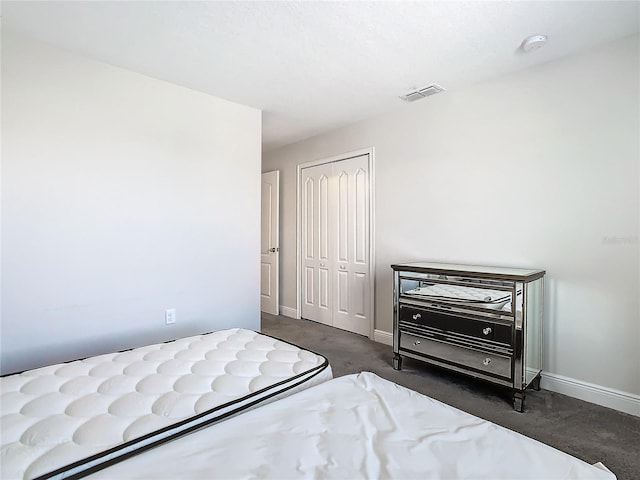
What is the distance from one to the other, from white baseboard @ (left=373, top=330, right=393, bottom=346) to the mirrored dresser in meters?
0.68

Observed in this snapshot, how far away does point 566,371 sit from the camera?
258cm

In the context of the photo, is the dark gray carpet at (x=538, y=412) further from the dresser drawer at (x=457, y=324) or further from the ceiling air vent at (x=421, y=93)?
the ceiling air vent at (x=421, y=93)

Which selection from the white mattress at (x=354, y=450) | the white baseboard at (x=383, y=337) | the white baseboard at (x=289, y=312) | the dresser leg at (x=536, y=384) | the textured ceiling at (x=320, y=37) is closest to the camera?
the white mattress at (x=354, y=450)

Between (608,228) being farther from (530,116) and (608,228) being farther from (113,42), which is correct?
(113,42)

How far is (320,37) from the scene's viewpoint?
7.63 feet

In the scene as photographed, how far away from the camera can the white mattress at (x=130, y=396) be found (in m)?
1.08

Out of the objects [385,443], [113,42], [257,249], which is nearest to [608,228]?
[385,443]

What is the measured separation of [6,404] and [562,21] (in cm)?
331

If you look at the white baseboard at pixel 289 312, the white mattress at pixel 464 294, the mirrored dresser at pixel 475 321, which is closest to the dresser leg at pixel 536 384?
the mirrored dresser at pixel 475 321

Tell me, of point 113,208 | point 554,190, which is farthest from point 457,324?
point 113,208

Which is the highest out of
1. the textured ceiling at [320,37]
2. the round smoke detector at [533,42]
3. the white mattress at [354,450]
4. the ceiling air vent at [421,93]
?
the textured ceiling at [320,37]

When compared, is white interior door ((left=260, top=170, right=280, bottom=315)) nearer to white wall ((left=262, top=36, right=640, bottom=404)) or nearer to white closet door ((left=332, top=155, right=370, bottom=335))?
white closet door ((left=332, top=155, right=370, bottom=335))

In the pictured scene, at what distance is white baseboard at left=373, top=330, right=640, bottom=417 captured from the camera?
229cm

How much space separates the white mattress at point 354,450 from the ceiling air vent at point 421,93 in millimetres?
2666
